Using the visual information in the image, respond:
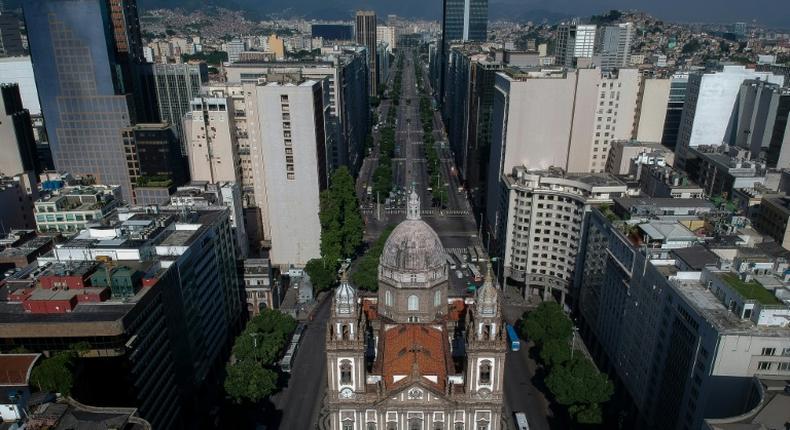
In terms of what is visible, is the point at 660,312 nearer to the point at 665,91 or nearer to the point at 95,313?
the point at 95,313

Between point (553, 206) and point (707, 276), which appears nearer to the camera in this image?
point (707, 276)

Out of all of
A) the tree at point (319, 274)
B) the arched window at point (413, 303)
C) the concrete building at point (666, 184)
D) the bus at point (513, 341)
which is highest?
the concrete building at point (666, 184)

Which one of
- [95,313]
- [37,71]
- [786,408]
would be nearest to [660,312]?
[786,408]

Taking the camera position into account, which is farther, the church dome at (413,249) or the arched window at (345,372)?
the church dome at (413,249)

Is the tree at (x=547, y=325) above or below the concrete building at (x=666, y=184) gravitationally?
below

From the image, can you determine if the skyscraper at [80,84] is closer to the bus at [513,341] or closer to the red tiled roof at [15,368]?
→ the red tiled roof at [15,368]

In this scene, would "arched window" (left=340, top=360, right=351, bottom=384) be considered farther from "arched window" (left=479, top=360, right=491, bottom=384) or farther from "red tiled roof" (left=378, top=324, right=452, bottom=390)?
"arched window" (left=479, top=360, right=491, bottom=384)

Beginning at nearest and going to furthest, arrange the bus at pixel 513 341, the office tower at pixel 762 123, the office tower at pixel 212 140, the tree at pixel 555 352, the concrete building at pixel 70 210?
the tree at pixel 555 352
the bus at pixel 513 341
the concrete building at pixel 70 210
the office tower at pixel 212 140
the office tower at pixel 762 123

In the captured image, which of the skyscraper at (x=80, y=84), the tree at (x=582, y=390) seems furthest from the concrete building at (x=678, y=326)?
the skyscraper at (x=80, y=84)
